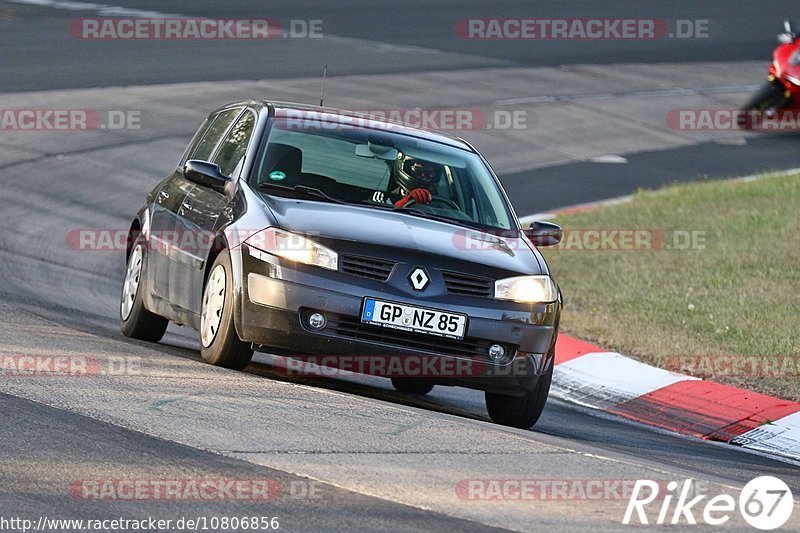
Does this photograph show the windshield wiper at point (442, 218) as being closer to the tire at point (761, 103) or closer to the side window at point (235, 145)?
the side window at point (235, 145)

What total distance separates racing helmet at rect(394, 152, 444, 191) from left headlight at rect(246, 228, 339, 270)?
116 centimetres

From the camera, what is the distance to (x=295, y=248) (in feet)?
25.9

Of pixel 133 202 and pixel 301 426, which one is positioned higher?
pixel 301 426

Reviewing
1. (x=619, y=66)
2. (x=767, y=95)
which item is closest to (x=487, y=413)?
(x=767, y=95)

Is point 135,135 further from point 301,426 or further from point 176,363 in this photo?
point 301,426

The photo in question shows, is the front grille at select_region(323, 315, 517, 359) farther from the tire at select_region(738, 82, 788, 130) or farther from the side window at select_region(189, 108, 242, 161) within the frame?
the tire at select_region(738, 82, 788, 130)

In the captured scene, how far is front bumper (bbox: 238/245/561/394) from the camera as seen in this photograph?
781 centimetres

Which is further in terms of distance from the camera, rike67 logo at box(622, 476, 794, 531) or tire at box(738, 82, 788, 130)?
tire at box(738, 82, 788, 130)

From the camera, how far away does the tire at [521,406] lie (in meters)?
8.45

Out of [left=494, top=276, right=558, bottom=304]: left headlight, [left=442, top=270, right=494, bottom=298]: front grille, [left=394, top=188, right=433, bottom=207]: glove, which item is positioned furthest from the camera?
[left=394, top=188, right=433, bottom=207]: glove

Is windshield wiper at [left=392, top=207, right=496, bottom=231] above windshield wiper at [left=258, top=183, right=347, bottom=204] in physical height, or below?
below

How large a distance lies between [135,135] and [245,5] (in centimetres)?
1163

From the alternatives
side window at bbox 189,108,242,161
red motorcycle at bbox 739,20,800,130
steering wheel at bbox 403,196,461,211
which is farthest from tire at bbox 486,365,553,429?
red motorcycle at bbox 739,20,800,130

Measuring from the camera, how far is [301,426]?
22.4ft
